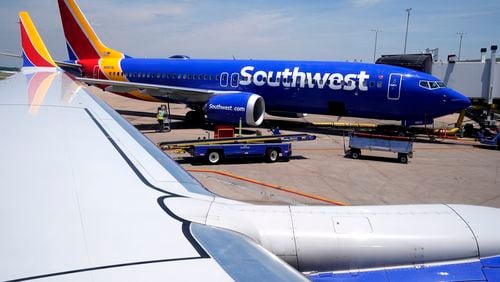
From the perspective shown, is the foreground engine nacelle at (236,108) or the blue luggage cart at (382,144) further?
the foreground engine nacelle at (236,108)

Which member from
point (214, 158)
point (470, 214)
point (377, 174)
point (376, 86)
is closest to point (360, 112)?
point (376, 86)

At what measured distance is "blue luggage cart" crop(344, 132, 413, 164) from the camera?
14.0 metres

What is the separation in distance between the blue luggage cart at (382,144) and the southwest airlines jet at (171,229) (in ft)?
37.0

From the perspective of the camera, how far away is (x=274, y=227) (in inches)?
110

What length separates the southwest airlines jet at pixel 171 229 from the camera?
166 cm

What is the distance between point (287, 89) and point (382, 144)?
6708mm

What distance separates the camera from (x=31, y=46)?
12086 millimetres

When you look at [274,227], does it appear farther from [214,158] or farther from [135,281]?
[214,158]

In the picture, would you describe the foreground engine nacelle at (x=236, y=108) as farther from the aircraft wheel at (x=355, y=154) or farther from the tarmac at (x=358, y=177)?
the aircraft wheel at (x=355, y=154)

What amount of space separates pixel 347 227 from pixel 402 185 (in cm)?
914

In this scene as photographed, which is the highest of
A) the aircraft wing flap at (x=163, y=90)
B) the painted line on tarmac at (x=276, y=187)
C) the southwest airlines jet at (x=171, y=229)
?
the aircraft wing flap at (x=163, y=90)

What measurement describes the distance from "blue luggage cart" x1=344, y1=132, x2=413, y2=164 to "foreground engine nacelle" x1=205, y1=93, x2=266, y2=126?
518cm

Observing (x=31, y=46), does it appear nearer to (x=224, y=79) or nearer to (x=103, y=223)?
(x=224, y=79)

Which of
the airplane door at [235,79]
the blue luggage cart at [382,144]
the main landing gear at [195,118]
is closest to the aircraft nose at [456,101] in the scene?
the blue luggage cart at [382,144]
